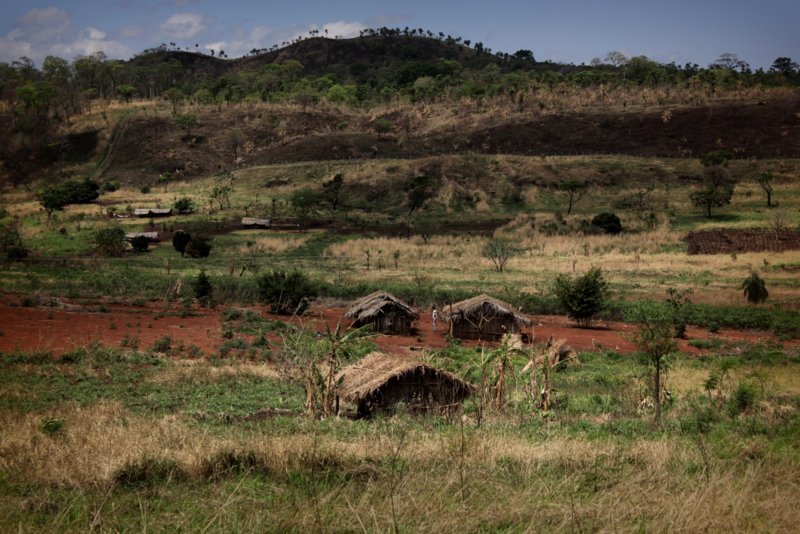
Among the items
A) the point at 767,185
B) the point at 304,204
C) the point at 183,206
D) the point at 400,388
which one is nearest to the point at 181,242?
the point at 183,206

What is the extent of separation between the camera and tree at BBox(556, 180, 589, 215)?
64875 mm

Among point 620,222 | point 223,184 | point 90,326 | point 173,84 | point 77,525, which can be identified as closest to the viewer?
point 77,525

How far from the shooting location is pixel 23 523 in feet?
19.9

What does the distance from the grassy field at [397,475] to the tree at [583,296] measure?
736 inches

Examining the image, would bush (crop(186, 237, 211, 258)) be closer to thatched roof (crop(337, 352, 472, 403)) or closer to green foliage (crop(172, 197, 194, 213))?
green foliage (crop(172, 197, 194, 213))

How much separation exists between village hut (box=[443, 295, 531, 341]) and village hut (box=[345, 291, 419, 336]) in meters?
1.84

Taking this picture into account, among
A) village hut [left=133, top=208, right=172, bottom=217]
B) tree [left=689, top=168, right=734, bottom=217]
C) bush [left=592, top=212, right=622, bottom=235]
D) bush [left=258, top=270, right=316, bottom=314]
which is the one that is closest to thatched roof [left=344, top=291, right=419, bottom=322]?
bush [left=258, top=270, right=316, bottom=314]

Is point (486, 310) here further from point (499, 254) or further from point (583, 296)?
point (499, 254)

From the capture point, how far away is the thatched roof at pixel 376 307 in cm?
3008

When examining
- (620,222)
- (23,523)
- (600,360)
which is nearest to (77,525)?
(23,523)

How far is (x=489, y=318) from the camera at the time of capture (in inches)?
1164

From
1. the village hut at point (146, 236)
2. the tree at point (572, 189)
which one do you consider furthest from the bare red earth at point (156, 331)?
the tree at point (572, 189)

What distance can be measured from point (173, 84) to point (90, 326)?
420 ft

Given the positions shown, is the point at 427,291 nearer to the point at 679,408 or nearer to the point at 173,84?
the point at 679,408
